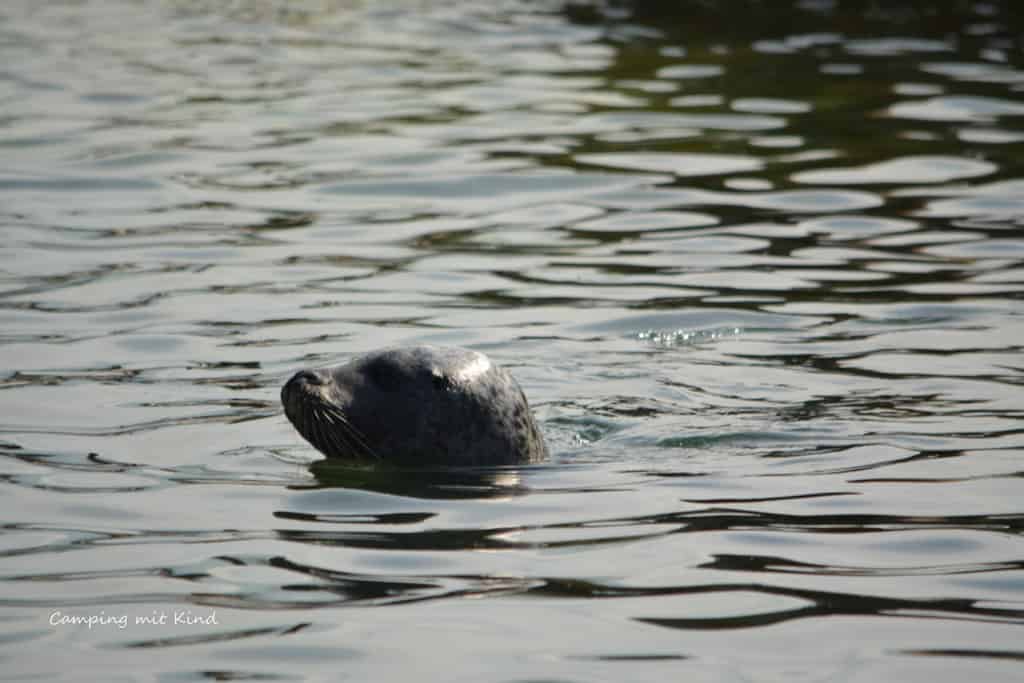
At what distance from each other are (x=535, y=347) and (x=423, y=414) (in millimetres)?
2431

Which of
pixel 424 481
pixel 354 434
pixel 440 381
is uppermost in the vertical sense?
pixel 440 381

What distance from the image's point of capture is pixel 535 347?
10.1m

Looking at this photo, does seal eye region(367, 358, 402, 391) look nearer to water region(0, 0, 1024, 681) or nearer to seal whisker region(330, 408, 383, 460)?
seal whisker region(330, 408, 383, 460)

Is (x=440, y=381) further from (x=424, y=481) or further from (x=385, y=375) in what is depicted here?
(x=424, y=481)

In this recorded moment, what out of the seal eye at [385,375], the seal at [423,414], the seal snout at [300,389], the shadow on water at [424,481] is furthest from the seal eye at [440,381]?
the seal snout at [300,389]

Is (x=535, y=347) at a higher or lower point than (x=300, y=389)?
lower

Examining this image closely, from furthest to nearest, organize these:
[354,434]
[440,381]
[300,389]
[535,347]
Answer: [535,347], [440,381], [354,434], [300,389]

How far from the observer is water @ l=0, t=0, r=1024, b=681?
5754mm

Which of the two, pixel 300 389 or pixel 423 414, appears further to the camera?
pixel 423 414

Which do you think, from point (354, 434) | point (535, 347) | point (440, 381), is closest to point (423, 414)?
point (440, 381)

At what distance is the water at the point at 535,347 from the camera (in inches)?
227

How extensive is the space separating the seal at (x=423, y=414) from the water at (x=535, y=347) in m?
0.18

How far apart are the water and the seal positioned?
18 cm

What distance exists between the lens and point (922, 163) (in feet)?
49.3
